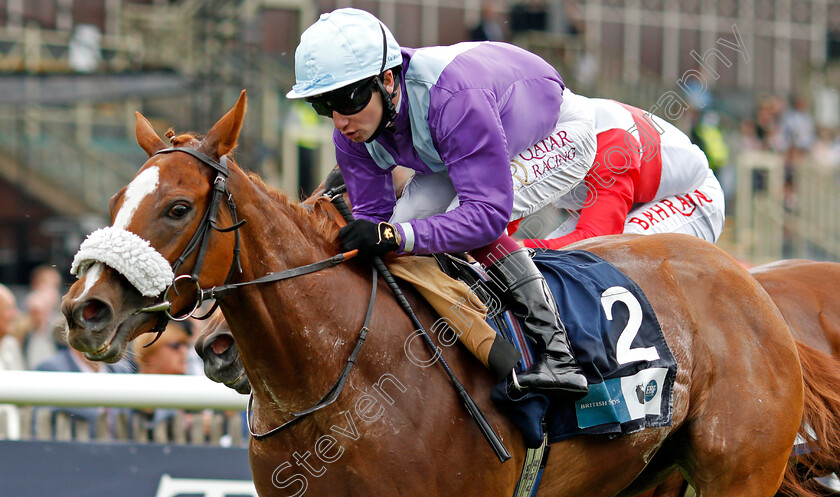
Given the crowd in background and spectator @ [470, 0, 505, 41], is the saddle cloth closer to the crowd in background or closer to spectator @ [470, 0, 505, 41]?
the crowd in background

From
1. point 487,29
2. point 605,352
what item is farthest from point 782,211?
point 605,352

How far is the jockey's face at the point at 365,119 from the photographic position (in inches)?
114

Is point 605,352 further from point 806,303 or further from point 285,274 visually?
point 806,303

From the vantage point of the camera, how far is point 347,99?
2.82 meters

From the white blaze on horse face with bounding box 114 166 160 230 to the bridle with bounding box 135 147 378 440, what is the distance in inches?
4.5

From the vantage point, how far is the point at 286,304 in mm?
2703

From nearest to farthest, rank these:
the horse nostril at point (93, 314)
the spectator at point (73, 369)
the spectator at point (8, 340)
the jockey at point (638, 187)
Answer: the horse nostril at point (93, 314)
the jockey at point (638, 187)
the spectator at point (73, 369)
the spectator at point (8, 340)

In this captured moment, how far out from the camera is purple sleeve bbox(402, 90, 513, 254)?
2.83 m

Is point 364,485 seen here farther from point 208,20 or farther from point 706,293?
point 208,20

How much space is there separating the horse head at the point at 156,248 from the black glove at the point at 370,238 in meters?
0.38

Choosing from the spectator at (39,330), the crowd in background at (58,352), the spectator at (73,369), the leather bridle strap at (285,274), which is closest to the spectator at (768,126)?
the crowd in background at (58,352)

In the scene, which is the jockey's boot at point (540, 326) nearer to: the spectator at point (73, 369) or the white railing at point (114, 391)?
the white railing at point (114, 391)

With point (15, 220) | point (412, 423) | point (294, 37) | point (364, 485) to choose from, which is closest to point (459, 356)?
point (412, 423)

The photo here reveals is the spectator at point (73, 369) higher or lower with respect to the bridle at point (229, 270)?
lower
